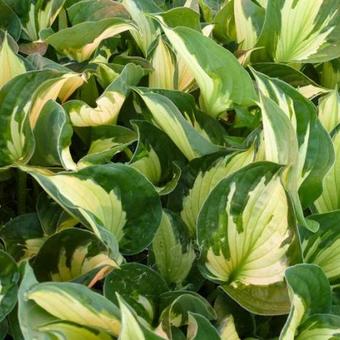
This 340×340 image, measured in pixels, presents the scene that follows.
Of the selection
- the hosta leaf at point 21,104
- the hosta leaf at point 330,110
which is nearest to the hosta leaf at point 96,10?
the hosta leaf at point 21,104

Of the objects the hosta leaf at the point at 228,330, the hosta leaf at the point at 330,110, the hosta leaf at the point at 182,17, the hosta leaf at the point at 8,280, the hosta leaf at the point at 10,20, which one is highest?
the hosta leaf at the point at 182,17

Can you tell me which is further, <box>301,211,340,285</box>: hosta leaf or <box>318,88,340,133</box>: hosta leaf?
<box>318,88,340,133</box>: hosta leaf

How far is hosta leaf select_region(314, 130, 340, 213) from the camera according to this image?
89cm

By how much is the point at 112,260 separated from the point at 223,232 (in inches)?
5.0

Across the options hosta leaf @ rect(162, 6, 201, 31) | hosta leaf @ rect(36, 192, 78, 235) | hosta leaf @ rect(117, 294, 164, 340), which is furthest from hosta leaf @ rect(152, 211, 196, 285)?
hosta leaf @ rect(162, 6, 201, 31)

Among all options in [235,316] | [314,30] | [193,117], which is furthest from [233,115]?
[235,316]

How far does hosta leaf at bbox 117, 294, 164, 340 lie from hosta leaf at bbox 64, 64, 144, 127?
1.07 feet

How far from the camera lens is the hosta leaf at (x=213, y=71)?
2.74 feet

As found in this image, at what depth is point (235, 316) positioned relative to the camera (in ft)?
2.66

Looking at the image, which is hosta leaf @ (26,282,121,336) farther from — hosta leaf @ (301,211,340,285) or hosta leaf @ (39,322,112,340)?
hosta leaf @ (301,211,340,285)

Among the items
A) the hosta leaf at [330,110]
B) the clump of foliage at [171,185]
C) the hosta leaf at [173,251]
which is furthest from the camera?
the hosta leaf at [330,110]

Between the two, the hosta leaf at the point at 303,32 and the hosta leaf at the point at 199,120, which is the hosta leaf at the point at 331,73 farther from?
the hosta leaf at the point at 199,120

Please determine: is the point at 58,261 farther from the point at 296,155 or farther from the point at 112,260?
the point at 296,155

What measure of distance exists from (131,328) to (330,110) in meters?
0.47
